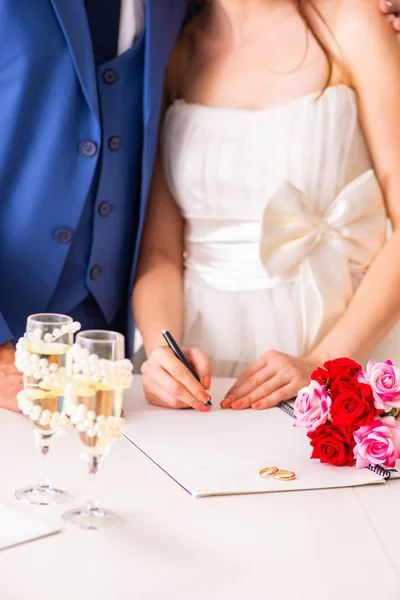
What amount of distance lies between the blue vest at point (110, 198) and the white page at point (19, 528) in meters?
1.00

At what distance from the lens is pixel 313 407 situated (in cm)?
141

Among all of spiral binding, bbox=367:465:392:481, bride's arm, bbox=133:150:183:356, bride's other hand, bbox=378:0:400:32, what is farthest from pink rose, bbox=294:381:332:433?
bride's other hand, bbox=378:0:400:32

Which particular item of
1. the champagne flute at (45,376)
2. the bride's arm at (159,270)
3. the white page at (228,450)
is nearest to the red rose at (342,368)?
the white page at (228,450)

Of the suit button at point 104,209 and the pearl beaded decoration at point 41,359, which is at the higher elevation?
the suit button at point 104,209

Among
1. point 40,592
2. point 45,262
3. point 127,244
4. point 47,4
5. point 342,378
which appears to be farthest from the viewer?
point 127,244

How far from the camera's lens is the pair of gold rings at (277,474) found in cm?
132

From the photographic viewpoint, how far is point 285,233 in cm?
212

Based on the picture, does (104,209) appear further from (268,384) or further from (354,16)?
(354,16)

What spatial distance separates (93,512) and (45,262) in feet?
3.31

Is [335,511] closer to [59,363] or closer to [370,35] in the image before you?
[59,363]

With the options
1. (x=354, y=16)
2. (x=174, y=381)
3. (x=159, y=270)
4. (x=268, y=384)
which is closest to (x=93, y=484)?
(x=174, y=381)

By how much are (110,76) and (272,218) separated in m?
0.51

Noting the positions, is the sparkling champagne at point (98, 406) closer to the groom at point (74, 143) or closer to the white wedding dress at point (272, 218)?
the groom at point (74, 143)

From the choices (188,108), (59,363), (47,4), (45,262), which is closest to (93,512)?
(59,363)
